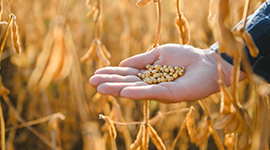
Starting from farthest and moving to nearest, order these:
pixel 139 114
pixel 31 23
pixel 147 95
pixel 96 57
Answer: pixel 139 114 → pixel 31 23 → pixel 96 57 → pixel 147 95

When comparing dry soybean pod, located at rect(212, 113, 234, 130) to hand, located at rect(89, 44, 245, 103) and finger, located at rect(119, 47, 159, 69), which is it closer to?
hand, located at rect(89, 44, 245, 103)

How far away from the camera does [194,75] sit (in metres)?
0.63

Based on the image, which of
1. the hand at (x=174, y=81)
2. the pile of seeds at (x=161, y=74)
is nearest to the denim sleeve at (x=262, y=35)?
the hand at (x=174, y=81)

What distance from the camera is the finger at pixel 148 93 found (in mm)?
535

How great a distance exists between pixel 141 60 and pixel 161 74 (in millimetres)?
93

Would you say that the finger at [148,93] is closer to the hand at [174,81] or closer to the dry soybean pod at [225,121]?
the hand at [174,81]

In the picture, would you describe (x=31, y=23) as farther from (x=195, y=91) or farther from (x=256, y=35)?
(x=256, y=35)

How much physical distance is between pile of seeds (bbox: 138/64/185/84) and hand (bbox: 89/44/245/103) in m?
0.02

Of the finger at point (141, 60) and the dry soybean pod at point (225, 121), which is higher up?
the finger at point (141, 60)

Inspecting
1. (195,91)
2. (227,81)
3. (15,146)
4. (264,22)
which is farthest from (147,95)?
(15,146)

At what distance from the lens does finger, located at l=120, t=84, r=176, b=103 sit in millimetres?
535

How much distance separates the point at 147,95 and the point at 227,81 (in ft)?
0.97

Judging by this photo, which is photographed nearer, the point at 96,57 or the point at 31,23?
the point at 96,57

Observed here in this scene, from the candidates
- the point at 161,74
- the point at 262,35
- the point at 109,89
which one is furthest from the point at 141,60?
the point at 262,35
